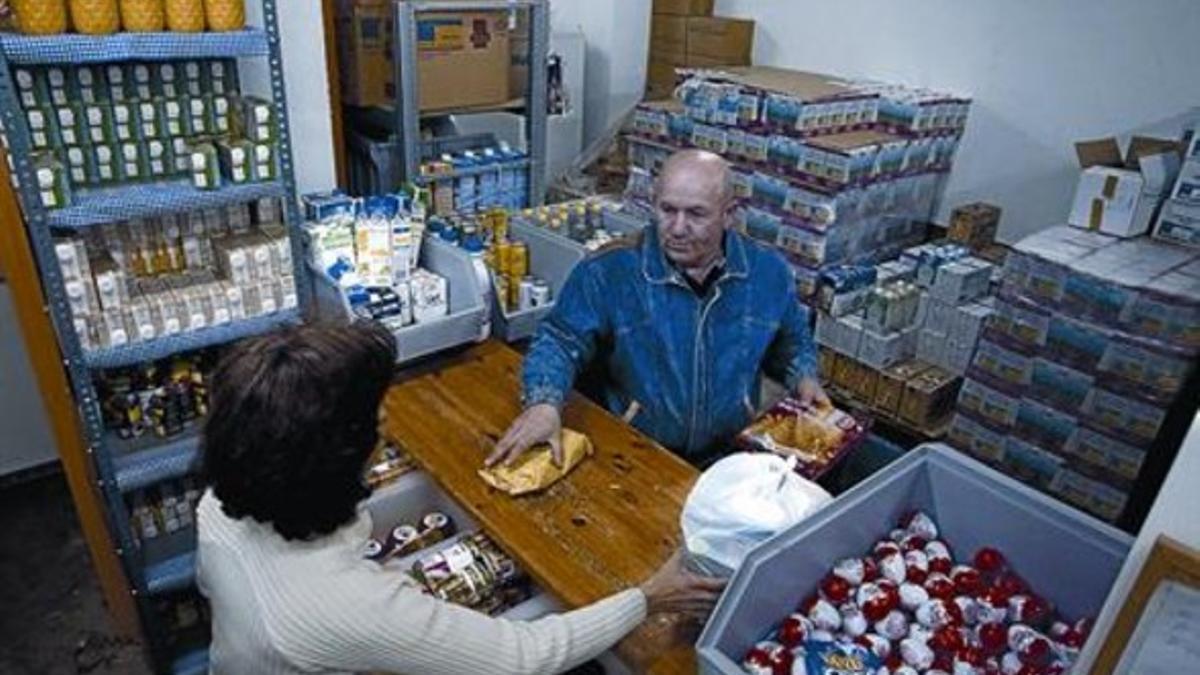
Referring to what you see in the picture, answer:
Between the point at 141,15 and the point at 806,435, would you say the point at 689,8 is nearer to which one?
the point at 141,15

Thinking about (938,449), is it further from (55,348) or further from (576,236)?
(55,348)

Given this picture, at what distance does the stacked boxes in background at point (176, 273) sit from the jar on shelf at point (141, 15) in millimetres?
575

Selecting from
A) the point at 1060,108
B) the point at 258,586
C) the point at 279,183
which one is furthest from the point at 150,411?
the point at 1060,108

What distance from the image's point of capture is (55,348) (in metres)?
2.23

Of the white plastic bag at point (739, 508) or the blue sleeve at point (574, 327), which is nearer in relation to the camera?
the white plastic bag at point (739, 508)

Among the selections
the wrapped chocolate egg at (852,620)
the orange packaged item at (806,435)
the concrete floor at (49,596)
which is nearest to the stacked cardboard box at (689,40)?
the orange packaged item at (806,435)

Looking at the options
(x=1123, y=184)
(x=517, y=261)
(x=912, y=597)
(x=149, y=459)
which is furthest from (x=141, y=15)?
(x=1123, y=184)

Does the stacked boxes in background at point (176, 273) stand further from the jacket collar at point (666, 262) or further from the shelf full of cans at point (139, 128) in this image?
the jacket collar at point (666, 262)

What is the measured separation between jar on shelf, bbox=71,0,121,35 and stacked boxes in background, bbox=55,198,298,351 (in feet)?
1.81

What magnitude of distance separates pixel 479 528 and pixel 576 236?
5.69ft

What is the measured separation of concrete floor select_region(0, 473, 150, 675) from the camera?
2633 millimetres

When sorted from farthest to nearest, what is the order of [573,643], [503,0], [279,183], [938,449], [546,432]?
[503,0], [279,183], [546,432], [938,449], [573,643]

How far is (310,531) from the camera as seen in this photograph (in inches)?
45.6

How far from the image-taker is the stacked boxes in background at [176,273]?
7.10 feet
